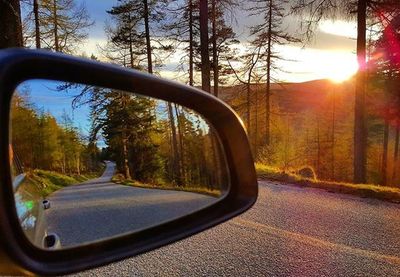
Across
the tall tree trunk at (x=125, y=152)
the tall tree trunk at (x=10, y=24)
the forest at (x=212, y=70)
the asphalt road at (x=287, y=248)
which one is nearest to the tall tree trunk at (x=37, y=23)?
the forest at (x=212, y=70)

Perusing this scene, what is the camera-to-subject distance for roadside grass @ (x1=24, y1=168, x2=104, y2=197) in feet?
4.59

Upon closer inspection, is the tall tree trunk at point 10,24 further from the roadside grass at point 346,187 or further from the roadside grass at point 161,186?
the roadside grass at point 346,187

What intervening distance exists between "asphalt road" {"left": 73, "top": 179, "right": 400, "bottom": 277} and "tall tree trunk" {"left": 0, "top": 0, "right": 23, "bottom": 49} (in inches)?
156

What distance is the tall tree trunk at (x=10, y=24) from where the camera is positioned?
6965mm

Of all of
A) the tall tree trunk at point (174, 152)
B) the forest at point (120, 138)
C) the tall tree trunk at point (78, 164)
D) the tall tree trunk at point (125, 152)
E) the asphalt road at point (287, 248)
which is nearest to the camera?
the forest at point (120, 138)

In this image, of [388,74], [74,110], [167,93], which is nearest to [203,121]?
[167,93]

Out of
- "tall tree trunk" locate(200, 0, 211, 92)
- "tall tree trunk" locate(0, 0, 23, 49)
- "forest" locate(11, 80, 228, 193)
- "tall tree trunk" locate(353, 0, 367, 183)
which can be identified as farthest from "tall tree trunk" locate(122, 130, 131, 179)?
"tall tree trunk" locate(353, 0, 367, 183)

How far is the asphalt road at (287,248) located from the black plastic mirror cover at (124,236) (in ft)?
9.60

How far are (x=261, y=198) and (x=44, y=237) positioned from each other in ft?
26.1

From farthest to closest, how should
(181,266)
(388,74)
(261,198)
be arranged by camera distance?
1. (388,74)
2. (261,198)
3. (181,266)

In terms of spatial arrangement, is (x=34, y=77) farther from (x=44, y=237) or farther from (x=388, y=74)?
(x=388, y=74)

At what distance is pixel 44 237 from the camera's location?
4.65 feet

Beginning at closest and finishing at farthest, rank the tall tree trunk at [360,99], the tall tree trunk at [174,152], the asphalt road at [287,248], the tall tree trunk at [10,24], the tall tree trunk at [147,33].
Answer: the tall tree trunk at [174,152] → the asphalt road at [287,248] → the tall tree trunk at [10,24] → the tall tree trunk at [360,99] → the tall tree trunk at [147,33]

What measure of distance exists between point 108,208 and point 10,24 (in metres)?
6.24
